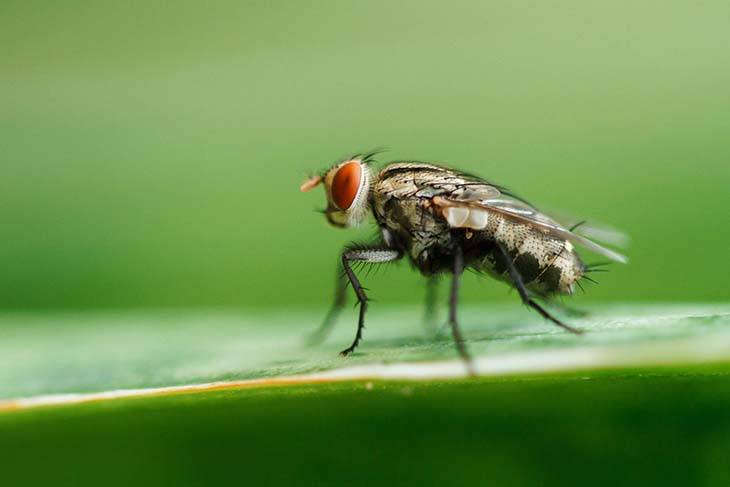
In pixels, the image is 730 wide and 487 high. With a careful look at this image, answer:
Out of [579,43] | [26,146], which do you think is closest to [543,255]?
[579,43]

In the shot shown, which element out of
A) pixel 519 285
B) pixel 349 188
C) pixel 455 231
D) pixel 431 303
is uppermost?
pixel 349 188

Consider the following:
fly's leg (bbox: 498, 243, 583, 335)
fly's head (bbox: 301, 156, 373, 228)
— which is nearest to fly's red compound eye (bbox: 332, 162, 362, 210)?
fly's head (bbox: 301, 156, 373, 228)

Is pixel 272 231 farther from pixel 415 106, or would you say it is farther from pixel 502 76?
pixel 502 76

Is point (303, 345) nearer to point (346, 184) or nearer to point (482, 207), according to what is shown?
point (346, 184)

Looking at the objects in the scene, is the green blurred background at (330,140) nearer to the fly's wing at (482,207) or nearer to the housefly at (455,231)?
the housefly at (455,231)

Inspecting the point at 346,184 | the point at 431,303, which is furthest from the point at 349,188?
the point at 431,303
